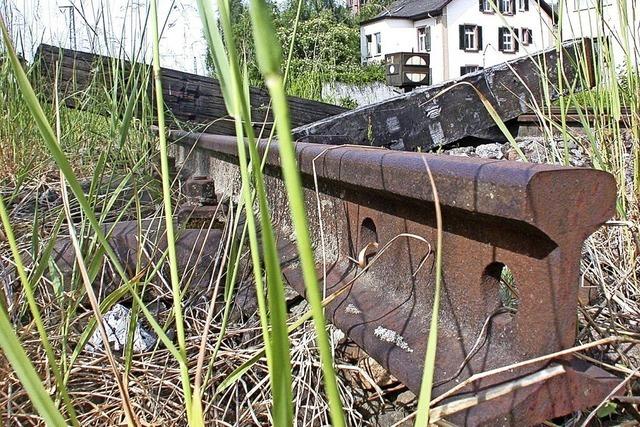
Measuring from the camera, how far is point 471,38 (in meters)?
51.5

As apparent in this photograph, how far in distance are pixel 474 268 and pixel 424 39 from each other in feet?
176

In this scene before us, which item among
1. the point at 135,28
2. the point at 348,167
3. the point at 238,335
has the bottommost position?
the point at 238,335

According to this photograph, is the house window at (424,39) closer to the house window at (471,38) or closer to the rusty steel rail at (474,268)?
the house window at (471,38)

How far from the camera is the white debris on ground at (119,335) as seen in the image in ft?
6.10

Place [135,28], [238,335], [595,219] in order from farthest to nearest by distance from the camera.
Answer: [135,28] → [238,335] → [595,219]

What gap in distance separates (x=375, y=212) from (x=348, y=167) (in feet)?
0.44

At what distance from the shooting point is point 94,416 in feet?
4.87

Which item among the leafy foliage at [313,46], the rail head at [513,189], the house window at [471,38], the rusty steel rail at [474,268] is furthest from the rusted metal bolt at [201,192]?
the house window at [471,38]

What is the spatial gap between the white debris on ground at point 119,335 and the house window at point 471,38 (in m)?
51.3

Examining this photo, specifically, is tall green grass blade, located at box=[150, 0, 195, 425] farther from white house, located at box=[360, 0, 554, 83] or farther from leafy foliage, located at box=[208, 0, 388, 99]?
white house, located at box=[360, 0, 554, 83]

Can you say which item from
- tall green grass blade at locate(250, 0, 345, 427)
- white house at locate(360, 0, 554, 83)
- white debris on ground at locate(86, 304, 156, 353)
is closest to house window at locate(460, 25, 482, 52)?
white house at locate(360, 0, 554, 83)

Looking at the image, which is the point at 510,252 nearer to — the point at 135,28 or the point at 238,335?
the point at 238,335

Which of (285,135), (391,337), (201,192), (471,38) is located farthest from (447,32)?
(285,135)

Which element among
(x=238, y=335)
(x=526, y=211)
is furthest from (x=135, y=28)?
(x=526, y=211)
